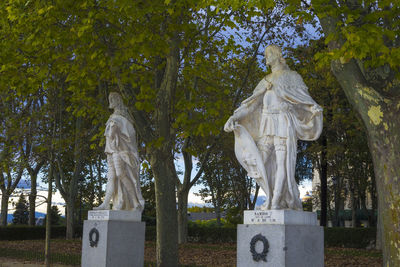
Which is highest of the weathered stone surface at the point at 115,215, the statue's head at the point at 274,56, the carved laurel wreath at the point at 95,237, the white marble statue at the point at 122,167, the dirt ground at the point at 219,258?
the statue's head at the point at 274,56

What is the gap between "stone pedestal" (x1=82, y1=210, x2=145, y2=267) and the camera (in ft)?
34.3

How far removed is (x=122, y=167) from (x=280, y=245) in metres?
5.27

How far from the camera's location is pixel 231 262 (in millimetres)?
15383

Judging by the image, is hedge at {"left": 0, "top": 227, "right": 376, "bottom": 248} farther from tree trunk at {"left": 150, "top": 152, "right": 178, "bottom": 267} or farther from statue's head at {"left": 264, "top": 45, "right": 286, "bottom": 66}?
statue's head at {"left": 264, "top": 45, "right": 286, "bottom": 66}

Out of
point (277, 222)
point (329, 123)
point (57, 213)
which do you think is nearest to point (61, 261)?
point (277, 222)

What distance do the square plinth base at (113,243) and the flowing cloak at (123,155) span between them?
688mm

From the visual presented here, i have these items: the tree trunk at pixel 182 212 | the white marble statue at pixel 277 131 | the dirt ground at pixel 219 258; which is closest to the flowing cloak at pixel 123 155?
the dirt ground at pixel 219 258

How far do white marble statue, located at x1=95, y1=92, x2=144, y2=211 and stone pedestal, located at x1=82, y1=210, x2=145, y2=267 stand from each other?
402mm

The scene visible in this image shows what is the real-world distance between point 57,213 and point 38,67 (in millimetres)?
27915

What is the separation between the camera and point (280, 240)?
22.5 feet

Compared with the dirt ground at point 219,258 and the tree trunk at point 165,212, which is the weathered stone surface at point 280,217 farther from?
the dirt ground at point 219,258

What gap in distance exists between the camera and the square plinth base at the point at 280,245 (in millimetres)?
6867

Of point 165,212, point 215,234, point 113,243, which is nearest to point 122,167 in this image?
point 165,212

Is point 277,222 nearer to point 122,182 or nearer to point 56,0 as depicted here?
point 122,182
